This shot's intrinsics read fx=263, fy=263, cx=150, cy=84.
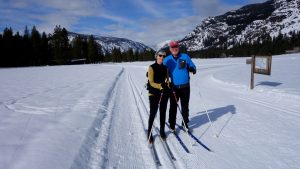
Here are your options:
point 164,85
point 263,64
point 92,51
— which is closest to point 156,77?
point 164,85

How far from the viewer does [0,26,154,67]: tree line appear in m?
73.9

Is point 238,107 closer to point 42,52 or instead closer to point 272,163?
point 272,163

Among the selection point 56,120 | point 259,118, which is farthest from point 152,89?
point 259,118

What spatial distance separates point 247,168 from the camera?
4734mm

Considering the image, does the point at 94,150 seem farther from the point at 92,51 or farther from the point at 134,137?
the point at 92,51

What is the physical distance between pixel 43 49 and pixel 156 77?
84.8 metres

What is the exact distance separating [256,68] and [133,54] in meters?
102

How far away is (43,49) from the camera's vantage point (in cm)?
8319

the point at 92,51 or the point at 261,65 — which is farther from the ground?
the point at 92,51

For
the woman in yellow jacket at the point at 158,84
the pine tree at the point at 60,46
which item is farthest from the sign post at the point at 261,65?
the pine tree at the point at 60,46

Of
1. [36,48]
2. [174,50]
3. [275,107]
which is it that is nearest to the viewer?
[174,50]

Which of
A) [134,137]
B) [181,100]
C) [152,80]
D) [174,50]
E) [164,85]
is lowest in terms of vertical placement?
[134,137]

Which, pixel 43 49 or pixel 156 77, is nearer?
pixel 156 77

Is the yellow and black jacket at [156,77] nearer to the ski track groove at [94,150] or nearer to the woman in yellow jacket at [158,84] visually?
the woman in yellow jacket at [158,84]
